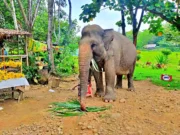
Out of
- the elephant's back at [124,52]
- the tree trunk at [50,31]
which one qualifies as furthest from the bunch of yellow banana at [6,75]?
the tree trunk at [50,31]

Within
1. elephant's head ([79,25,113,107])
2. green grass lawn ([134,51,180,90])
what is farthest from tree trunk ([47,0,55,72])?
elephant's head ([79,25,113,107])

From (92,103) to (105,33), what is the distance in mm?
1960

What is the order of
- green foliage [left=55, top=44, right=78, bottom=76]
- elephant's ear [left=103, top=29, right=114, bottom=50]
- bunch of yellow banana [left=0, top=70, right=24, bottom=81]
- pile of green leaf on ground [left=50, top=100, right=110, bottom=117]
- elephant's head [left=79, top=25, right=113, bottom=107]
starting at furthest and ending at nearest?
green foliage [left=55, top=44, right=78, bottom=76], bunch of yellow banana [left=0, top=70, right=24, bottom=81], elephant's ear [left=103, top=29, right=114, bottom=50], elephant's head [left=79, top=25, right=113, bottom=107], pile of green leaf on ground [left=50, top=100, right=110, bottom=117]

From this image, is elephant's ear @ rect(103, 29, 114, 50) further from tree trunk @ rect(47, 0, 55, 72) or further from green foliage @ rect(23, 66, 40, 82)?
tree trunk @ rect(47, 0, 55, 72)

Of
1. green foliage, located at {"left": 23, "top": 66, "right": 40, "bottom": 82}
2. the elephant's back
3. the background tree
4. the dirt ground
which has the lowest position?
the dirt ground

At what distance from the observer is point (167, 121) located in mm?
5039

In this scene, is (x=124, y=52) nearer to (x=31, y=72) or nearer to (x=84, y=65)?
(x=84, y=65)

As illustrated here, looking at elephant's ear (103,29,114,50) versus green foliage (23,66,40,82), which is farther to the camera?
green foliage (23,66,40,82)

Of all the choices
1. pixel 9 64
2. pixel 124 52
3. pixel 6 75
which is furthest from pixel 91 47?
pixel 9 64

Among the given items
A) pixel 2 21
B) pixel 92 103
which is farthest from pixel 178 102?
pixel 2 21

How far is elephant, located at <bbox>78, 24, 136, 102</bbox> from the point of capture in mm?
5459

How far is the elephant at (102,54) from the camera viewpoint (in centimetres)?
546

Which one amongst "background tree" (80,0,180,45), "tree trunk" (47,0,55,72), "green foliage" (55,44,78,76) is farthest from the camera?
"green foliage" (55,44,78,76)

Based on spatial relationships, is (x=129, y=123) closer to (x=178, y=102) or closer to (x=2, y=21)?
(x=178, y=102)
